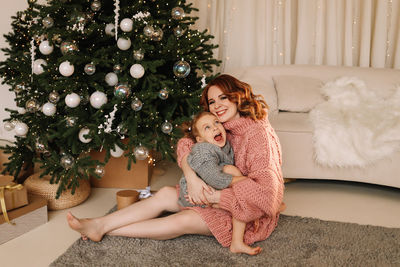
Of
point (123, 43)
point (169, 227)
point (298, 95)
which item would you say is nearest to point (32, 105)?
point (123, 43)

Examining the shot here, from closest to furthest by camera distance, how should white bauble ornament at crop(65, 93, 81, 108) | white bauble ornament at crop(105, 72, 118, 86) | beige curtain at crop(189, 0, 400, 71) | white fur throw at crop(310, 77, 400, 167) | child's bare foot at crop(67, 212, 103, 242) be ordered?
child's bare foot at crop(67, 212, 103, 242) → white bauble ornament at crop(65, 93, 81, 108) → white bauble ornament at crop(105, 72, 118, 86) → white fur throw at crop(310, 77, 400, 167) → beige curtain at crop(189, 0, 400, 71)

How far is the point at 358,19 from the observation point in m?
3.15

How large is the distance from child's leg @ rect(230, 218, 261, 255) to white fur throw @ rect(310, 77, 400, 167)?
0.90 m

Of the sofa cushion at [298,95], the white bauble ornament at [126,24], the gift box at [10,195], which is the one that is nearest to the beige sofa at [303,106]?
the sofa cushion at [298,95]

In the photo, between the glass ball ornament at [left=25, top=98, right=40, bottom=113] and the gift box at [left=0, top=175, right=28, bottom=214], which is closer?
the gift box at [left=0, top=175, right=28, bottom=214]

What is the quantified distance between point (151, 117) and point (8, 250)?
86cm

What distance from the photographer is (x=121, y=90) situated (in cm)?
162

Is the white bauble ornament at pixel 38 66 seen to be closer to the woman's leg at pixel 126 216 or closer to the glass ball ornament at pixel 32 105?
the glass ball ornament at pixel 32 105

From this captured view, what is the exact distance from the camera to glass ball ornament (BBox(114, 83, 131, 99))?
1.62m

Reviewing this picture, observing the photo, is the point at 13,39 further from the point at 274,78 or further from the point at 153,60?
the point at 274,78

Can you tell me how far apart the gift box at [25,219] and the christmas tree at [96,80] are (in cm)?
16

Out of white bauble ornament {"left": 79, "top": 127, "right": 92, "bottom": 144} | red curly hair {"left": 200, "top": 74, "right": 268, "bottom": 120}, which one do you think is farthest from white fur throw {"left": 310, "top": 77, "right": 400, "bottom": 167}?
white bauble ornament {"left": 79, "top": 127, "right": 92, "bottom": 144}

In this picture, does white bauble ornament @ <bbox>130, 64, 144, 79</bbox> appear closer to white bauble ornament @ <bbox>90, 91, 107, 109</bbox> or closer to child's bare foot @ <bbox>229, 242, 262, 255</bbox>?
white bauble ornament @ <bbox>90, 91, 107, 109</bbox>

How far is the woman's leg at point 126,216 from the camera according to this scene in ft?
4.96
